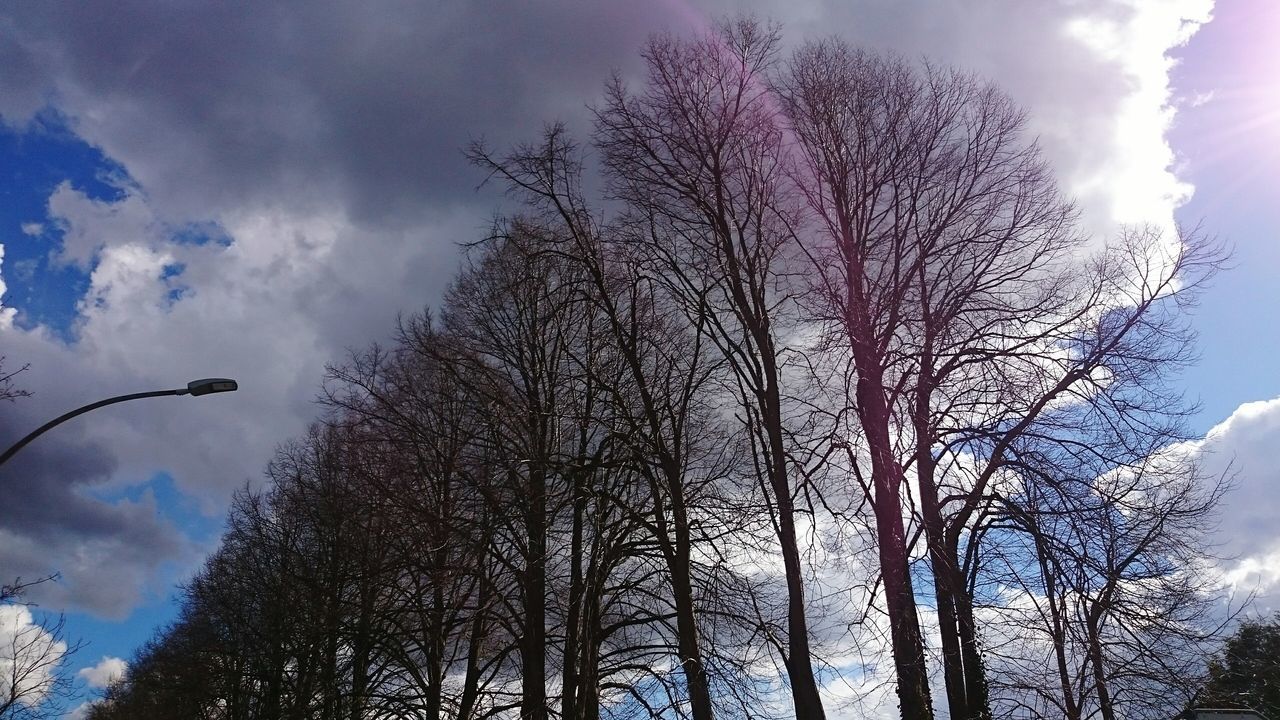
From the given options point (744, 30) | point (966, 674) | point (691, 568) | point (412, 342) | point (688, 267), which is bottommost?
point (966, 674)

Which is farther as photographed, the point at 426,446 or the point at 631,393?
the point at 426,446

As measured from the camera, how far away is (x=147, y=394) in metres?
11.2

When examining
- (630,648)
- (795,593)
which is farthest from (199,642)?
(795,593)

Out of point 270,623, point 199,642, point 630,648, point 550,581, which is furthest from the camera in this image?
point 199,642

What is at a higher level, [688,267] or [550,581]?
[688,267]

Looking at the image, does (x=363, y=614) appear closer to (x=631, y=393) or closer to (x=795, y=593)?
(x=631, y=393)

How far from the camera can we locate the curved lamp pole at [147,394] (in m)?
10.5

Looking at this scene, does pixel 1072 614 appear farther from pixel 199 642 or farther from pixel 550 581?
pixel 199 642

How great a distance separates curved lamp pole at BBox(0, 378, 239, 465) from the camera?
10.5 m

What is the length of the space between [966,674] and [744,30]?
378 inches

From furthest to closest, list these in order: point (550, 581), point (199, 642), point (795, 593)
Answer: point (199, 642) → point (550, 581) → point (795, 593)

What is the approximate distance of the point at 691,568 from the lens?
12.7 m

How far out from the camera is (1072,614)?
12.0 m

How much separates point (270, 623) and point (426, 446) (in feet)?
34.0
